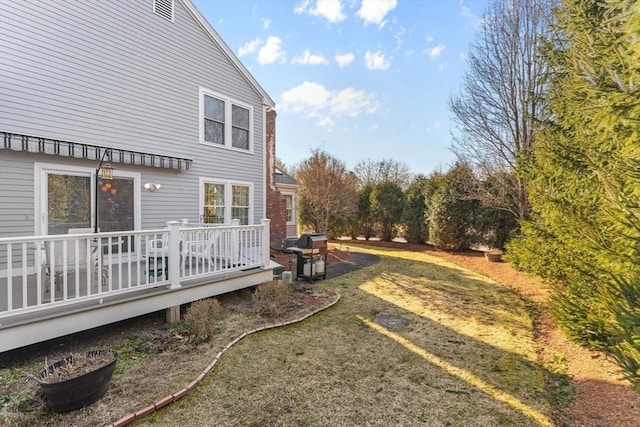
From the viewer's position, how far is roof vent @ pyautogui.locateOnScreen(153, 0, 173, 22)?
8.06 meters

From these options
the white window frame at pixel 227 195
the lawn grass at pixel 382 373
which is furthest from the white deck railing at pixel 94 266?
the white window frame at pixel 227 195

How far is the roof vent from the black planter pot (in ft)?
28.3

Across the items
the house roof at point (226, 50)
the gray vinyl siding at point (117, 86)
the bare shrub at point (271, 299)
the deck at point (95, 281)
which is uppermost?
the house roof at point (226, 50)

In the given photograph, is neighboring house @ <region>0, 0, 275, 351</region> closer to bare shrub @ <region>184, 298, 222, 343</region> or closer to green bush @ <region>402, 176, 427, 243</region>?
bare shrub @ <region>184, 298, 222, 343</region>

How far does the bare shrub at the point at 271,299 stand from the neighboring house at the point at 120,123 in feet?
2.02

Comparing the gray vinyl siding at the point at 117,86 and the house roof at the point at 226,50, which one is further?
the house roof at the point at 226,50

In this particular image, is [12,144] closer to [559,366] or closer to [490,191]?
[559,366]

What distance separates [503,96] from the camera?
10.1 meters

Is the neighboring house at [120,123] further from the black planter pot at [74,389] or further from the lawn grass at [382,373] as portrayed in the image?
the lawn grass at [382,373]

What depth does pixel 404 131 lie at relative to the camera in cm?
1895

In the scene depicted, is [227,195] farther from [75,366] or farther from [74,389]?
[74,389]

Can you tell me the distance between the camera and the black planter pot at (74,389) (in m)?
3.02

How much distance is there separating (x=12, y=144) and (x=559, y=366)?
9.94 meters

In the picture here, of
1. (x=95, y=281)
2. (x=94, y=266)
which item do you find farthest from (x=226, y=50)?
(x=95, y=281)
